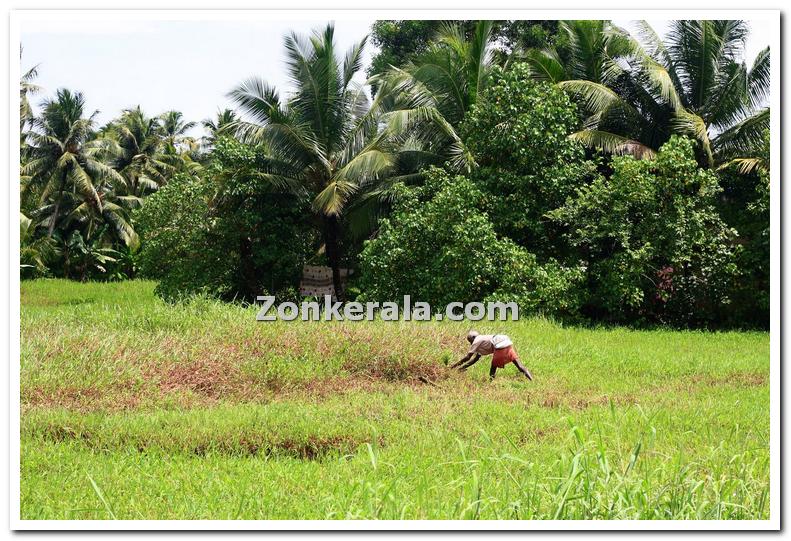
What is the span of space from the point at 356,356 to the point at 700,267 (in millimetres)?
6906

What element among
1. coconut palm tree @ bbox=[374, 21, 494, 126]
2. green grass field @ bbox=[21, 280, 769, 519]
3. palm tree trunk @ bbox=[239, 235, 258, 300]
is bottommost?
green grass field @ bbox=[21, 280, 769, 519]

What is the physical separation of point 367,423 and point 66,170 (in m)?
20.2

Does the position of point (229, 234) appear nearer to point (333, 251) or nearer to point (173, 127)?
point (333, 251)

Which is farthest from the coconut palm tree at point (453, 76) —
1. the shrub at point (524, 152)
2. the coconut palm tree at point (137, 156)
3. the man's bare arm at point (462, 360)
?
the coconut palm tree at point (137, 156)

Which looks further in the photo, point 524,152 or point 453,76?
point 453,76

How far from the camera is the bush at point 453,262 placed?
1131 cm

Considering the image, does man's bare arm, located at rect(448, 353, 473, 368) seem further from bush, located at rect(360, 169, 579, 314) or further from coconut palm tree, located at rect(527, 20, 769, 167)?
coconut palm tree, located at rect(527, 20, 769, 167)

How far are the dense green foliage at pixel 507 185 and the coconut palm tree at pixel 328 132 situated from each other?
0.04 m

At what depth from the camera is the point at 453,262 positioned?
11.4 m

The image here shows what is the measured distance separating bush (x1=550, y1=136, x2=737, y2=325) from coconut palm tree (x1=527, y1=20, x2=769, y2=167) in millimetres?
898

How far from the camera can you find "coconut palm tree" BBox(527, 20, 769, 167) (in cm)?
1235

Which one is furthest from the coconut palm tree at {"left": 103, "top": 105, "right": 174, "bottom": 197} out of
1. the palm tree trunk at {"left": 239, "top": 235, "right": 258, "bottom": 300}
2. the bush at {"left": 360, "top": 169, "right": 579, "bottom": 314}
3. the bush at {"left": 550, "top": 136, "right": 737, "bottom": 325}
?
the bush at {"left": 550, "top": 136, "right": 737, "bottom": 325}
